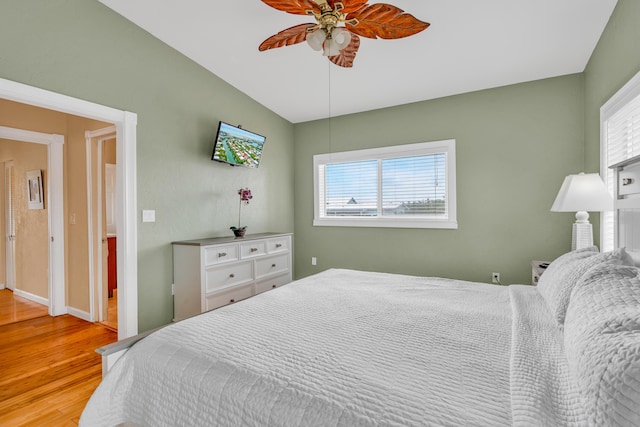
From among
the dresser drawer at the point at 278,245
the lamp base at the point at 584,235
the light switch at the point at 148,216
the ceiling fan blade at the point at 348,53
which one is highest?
the ceiling fan blade at the point at 348,53

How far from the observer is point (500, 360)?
1.04 metres

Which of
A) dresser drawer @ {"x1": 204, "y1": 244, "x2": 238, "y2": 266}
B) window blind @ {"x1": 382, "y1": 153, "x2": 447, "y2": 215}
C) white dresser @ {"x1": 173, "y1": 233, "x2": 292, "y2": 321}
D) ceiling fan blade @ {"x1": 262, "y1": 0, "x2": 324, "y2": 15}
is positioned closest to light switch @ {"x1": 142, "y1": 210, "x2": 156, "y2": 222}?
white dresser @ {"x1": 173, "y1": 233, "x2": 292, "y2": 321}

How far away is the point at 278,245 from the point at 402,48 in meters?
2.47

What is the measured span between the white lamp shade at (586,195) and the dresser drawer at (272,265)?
110 inches

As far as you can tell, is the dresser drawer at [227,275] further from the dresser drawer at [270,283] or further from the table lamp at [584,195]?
the table lamp at [584,195]

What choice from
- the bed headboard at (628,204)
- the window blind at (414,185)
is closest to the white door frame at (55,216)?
the window blind at (414,185)

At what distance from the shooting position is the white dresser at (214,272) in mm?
2879

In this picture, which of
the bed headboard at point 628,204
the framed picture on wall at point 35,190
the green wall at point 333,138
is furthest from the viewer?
the framed picture on wall at point 35,190

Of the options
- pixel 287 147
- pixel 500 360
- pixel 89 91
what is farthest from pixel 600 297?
pixel 287 147

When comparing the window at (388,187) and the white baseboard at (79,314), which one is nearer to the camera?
the white baseboard at (79,314)

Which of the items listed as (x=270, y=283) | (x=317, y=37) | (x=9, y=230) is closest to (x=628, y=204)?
(x=317, y=37)

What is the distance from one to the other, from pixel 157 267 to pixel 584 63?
4.47 meters

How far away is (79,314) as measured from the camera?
3633mm

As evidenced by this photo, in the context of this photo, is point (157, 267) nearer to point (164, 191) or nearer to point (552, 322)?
point (164, 191)
